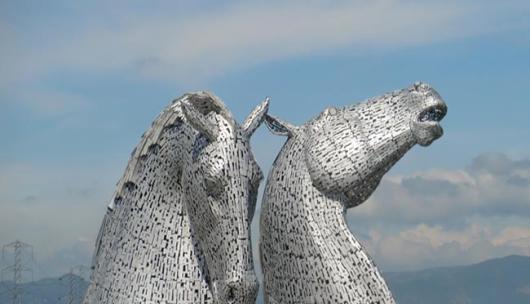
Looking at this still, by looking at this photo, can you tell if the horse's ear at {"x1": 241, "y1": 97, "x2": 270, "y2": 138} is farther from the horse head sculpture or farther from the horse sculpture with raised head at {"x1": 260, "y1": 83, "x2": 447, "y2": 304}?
the horse sculpture with raised head at {"x1": 260, "y1": 83, "x2": 447, "y2": 304}

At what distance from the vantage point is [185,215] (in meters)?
6.18

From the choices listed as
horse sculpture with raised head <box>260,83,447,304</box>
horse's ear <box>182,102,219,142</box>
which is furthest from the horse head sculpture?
horse sculpture with raised head <box>260,83,447,304</box>

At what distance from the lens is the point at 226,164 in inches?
225

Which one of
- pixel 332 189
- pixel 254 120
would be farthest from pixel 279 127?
pixel 254 120

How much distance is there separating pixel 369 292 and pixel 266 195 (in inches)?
48.1

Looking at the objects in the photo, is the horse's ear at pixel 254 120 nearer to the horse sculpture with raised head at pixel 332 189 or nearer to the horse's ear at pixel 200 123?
the horse's ear at pixel 200 123

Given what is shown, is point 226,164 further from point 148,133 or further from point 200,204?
point 148,133

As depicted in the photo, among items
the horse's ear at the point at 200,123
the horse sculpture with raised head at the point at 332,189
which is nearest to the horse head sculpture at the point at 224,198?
the horse's ear at the point at 200,123

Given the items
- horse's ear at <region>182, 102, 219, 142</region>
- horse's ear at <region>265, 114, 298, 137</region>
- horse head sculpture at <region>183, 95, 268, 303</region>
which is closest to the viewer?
horse head sculpture at <region>183, 95, 268, 303</region>

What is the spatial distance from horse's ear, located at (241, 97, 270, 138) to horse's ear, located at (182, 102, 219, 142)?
30cm

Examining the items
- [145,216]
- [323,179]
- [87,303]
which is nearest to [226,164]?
[145,216]

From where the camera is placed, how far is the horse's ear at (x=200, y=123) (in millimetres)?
5852

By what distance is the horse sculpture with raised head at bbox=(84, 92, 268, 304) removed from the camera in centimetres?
569

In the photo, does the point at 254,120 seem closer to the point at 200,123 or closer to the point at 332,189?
the point at 200,123
